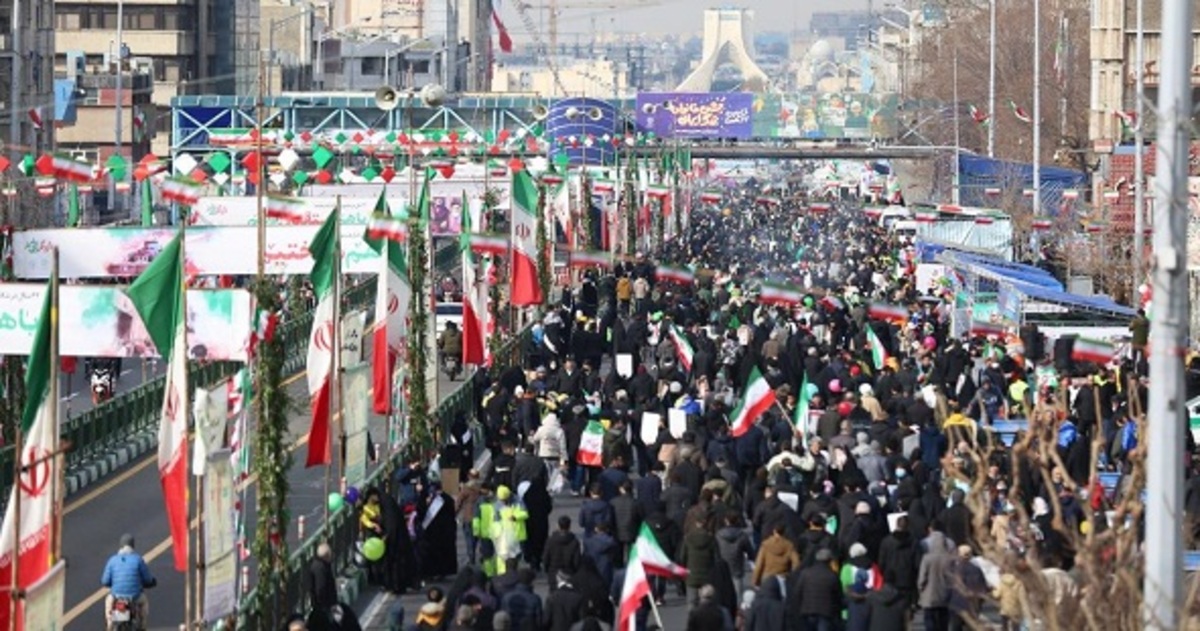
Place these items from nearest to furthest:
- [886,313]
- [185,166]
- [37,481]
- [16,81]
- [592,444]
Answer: [37,481] → [592,444] → [886,313] → [185,166] → [16,81]

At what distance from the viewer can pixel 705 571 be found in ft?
83.1

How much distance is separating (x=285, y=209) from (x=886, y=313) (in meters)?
9.88

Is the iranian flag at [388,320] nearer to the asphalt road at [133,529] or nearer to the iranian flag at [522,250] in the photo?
the asphalt road at [133,529]

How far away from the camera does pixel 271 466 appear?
1006 inches

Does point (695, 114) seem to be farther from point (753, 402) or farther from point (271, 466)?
point (271, 466)

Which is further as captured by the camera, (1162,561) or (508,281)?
Result: (508,281)

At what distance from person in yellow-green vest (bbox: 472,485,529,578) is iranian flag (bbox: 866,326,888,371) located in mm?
15320

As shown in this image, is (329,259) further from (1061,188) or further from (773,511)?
(1061,188)

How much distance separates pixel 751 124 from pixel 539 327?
2940 inches

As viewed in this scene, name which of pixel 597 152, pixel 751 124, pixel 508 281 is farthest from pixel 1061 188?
pixel 751 124

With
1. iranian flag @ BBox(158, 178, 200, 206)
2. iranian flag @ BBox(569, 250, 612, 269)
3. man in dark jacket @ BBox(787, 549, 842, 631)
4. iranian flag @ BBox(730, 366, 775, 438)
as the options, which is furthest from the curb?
iranian flag @ BBox(569, 250, 612, 269)

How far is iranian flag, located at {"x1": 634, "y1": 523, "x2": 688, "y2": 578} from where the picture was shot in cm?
2389

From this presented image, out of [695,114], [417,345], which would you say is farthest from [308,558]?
[695,114]

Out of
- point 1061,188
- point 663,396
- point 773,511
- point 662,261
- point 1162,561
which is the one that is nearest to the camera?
point 1162,561
